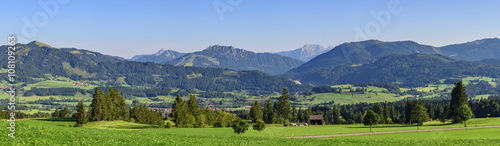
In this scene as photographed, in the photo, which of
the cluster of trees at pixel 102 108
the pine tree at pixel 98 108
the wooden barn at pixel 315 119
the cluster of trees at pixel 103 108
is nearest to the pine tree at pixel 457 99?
the wooden barn at pixel 315 119

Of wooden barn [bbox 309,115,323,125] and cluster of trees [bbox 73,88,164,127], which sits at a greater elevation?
cluster of trees [bbox 73,88,164,127]

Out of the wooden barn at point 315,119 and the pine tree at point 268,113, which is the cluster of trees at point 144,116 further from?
the wooden barn at point 315,119

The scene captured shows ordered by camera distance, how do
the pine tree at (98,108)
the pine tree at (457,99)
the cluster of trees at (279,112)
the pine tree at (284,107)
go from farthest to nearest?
the cluster of trees at (279,112), the pine tree at (284,107), the pine tree at (98,108), the pine tree at (457,99)

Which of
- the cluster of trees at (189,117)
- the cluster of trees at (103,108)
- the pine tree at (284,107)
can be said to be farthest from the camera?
the pine tree at (284,107)

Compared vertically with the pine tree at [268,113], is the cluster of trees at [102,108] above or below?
above

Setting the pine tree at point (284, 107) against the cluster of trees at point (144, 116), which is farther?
the cluster of trees at point (144, 116)

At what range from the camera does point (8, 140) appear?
104ft

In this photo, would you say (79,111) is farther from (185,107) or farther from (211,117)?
(211,117)

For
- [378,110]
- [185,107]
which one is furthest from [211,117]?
[378,110]

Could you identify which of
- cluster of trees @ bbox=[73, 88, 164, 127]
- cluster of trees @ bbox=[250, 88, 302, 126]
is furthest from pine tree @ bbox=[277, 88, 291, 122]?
cluster of trees @ bbox=[73, 88, 164, 127]

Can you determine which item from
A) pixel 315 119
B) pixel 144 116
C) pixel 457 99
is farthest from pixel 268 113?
pixel 457 99

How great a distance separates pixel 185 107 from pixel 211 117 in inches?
846

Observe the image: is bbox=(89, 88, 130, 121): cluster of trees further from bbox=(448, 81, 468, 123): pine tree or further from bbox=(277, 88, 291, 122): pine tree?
bbox=(448, 81, 468, 123): pine tree

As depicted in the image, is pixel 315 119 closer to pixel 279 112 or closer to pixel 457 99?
pixel 279 112
